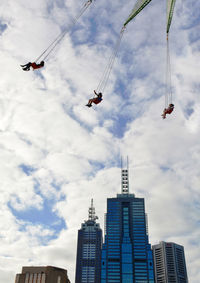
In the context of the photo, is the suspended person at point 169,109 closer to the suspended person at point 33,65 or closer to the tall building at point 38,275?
the suspended person at point 33,65

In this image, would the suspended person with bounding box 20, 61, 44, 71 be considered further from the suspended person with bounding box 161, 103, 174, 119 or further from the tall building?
the tall building

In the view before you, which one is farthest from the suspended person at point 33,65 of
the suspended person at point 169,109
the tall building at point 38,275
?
the tall building at point 38,275

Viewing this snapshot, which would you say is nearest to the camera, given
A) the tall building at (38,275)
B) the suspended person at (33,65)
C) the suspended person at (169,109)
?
the suspended person at (33,65)

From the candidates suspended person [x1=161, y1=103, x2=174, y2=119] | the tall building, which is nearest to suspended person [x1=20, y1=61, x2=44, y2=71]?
suspended person [x1=161, y1=103, x2=174, y2=119]

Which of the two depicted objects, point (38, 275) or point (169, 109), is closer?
point (169, 109)

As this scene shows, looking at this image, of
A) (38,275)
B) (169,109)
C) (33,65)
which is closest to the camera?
(33,65)

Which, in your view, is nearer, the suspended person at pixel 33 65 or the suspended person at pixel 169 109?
the suspended person at pixel 33 65

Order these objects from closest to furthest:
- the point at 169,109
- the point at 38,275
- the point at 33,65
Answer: the point at 33,65, the point at 169,109, the point at 38,275

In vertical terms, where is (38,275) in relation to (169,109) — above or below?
below

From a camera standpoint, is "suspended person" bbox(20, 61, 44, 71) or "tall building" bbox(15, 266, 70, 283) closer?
"suspended person" bbox(20, 61, 44, 71)

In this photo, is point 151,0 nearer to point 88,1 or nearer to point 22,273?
point 88,1

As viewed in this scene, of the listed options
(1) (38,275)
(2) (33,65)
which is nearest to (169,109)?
(2) (33,65)

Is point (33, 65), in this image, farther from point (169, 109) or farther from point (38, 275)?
point (38, 275)

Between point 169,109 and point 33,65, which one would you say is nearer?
point 33,65
